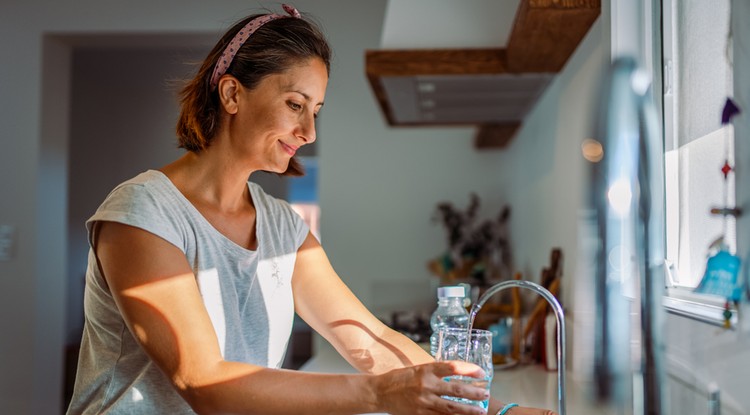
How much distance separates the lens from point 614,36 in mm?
1160

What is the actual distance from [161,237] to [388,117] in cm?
173

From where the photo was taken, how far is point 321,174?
11.1 ft

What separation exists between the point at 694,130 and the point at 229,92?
0.70m

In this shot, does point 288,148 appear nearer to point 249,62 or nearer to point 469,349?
point 249,62

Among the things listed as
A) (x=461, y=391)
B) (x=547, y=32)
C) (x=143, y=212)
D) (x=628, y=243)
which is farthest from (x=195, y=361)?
(x=547, y=32)

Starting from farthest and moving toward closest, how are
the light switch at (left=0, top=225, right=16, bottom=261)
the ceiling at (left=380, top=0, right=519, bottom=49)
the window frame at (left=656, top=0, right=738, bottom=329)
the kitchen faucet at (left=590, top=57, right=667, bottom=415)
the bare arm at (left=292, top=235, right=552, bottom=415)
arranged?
the light switch at (left=0, top=225, right=16, bottom=261) < the ceiling at (left=380, top=0, right=519, bottom=49) < the bare arm at (left=292, top=235, right=552, bottom=415) < the window frame at (left=656, top=0, right=738, bottom=329) < the kitchen faucet at (left=590, top=57, right=667, bottom=415)

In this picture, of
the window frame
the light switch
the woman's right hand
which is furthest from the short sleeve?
the light switch

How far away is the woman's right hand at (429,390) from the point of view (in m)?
0.82

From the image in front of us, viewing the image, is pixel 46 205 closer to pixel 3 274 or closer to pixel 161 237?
pixel 3 274

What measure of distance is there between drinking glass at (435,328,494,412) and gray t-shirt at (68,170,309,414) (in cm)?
35

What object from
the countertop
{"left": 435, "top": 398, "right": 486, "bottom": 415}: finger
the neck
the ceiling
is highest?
the ceiling

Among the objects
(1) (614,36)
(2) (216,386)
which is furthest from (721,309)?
(2) (216,386)

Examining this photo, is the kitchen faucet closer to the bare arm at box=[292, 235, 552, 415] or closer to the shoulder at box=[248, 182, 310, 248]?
the bare arm at box=[292, 235, 552, 415]

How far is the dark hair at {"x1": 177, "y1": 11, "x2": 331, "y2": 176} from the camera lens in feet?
3.83
